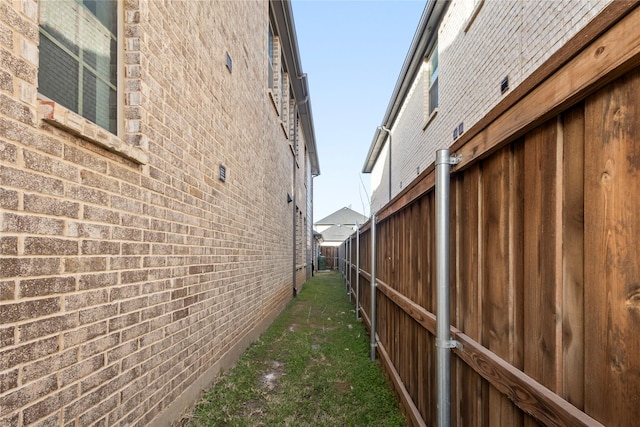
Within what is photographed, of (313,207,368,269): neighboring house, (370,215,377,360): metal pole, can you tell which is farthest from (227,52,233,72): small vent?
(313,207,368,269): neighboring house

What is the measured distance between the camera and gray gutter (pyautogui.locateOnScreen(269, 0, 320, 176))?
24.5 ft

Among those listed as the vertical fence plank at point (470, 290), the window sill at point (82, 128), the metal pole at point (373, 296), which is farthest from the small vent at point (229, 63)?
the vertical fence plank at point (470, 290)

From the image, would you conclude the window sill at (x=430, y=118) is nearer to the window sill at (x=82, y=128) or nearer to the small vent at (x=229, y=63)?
the small vent at (x=229, y=63)

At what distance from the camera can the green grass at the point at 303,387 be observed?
3061 mm

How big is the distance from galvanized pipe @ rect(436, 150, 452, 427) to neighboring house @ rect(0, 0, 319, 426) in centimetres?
183

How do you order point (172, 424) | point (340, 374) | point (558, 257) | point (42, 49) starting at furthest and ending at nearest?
point (340, 374), point (172, 424), point (42, 49), point (558, 257)

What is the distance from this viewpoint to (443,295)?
73.7 inches

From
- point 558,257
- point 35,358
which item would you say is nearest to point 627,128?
point 558,257

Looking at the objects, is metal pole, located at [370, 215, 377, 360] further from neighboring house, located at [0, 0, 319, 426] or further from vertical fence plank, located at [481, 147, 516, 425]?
vertical fence plank, located at [481, 147, 516, 425]

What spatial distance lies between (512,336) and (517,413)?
0.88 ft

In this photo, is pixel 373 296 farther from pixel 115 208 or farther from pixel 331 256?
pixel 331 256

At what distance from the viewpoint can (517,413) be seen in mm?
1319

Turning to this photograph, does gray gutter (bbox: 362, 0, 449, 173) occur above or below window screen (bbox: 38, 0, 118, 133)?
above

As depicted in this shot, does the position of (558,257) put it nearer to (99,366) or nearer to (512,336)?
(512,336)
